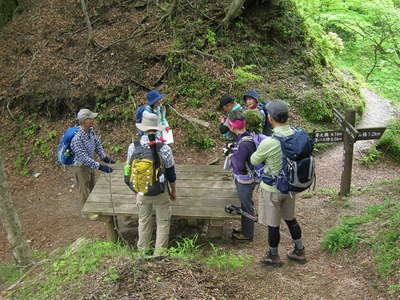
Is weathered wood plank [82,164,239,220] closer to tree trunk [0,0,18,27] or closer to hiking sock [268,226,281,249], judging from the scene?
hiking sock [268,226,281,249]

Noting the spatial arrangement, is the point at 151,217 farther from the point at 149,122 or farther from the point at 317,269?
the point at 317,269

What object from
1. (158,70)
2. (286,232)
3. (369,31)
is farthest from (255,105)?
(369,31)

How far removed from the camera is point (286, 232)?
5922 millimetres

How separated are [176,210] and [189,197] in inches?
15.3

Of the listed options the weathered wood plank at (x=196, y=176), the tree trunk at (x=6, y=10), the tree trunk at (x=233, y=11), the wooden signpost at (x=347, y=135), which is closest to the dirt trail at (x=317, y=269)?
the wooden signpost at (x=347, y=135)

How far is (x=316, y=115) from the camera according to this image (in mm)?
10297

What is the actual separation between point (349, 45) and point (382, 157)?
44.7ft

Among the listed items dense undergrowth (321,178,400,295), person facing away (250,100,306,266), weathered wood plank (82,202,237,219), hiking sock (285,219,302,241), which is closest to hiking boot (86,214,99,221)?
weathered wood plank (82,202,237,219)

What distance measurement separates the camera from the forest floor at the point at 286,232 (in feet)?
13.1

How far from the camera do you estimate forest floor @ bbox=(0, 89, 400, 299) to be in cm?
400

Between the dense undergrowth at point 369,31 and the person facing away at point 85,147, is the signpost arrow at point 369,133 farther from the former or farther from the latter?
the dense undergrowth at point 369,31

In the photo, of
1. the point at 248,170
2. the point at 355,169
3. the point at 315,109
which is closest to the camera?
the point at 248,170

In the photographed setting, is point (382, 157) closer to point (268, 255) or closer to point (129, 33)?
point (268, 255)

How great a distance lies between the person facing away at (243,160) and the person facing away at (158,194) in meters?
0.94
